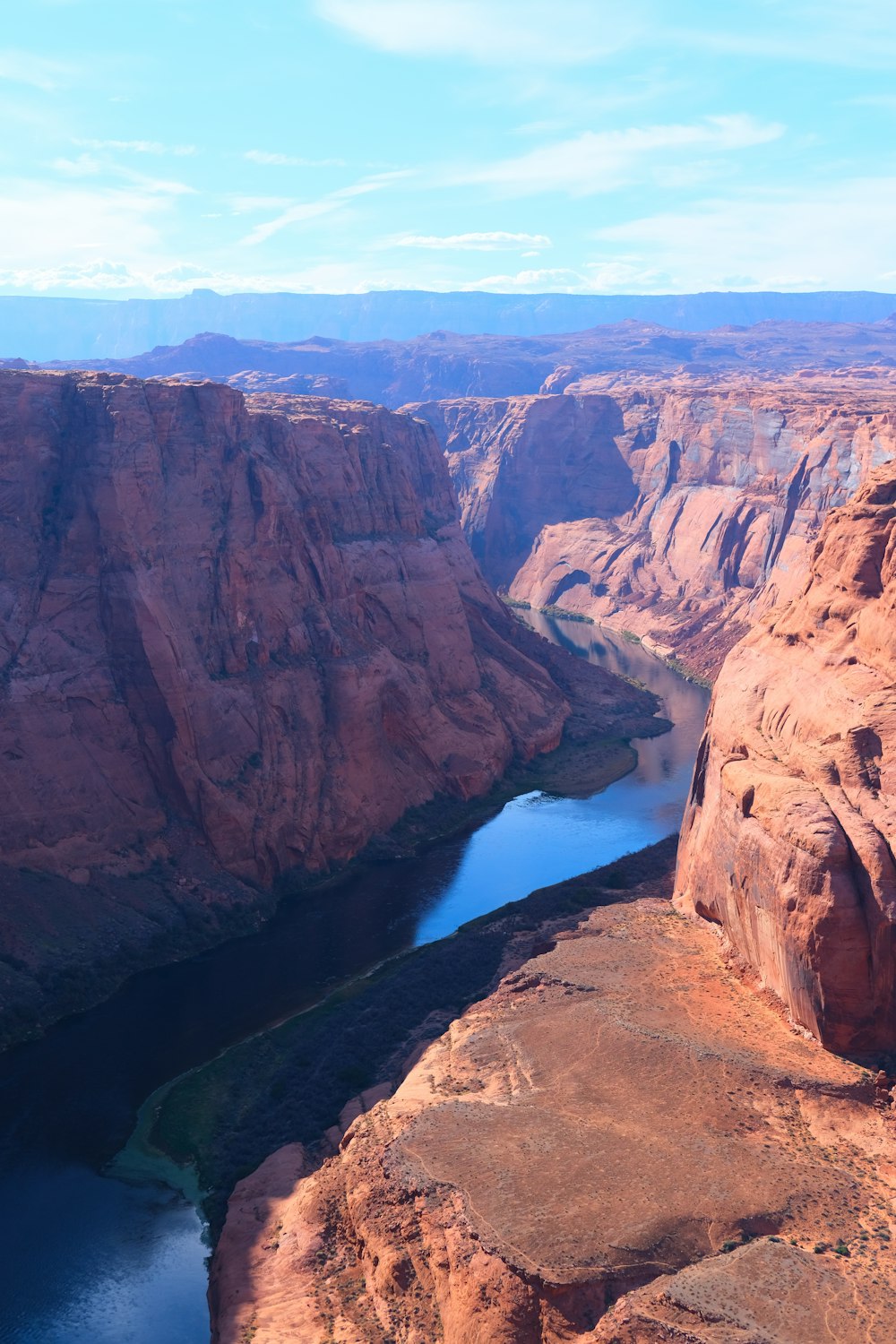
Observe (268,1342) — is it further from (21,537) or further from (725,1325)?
(21,537)

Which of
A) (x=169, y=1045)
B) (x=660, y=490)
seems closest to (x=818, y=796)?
(x=169, y=1045)

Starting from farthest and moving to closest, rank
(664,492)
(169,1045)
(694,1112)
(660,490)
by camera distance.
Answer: (660,490), (664,492), (169,1045), (694,1112)

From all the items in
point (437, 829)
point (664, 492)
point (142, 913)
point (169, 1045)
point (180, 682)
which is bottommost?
point (437, 829)

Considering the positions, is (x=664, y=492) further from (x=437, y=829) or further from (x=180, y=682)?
(x=180, y=682)

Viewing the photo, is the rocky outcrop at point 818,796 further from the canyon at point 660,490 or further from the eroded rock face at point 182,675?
the canyon at point 660,490

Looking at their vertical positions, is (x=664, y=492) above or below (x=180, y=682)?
below

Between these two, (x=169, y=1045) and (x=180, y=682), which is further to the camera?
(x=180, y=682)

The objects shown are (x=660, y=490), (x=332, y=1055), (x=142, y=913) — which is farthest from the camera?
(x=660, y=490)
